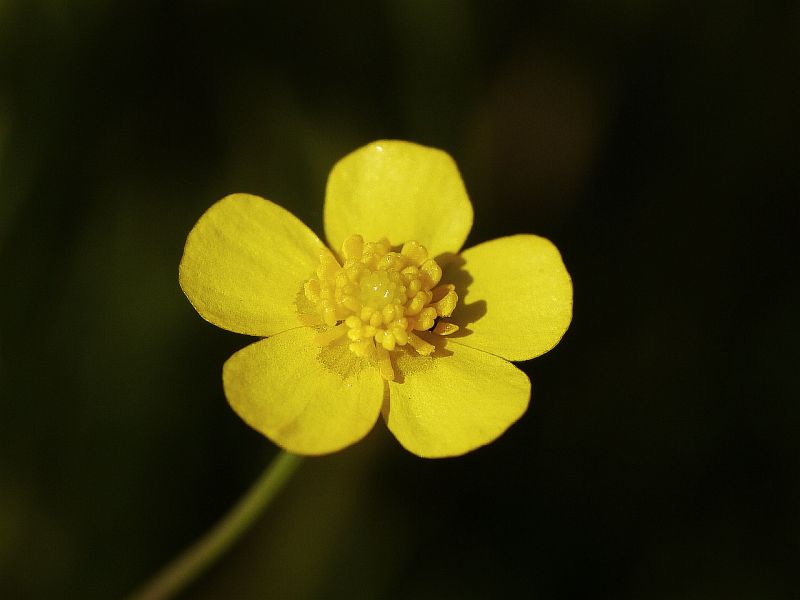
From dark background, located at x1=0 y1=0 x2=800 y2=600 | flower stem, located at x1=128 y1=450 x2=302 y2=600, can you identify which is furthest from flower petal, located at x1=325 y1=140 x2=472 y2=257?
dark background, located at x1=0 y1=0 x2=800 y2=600

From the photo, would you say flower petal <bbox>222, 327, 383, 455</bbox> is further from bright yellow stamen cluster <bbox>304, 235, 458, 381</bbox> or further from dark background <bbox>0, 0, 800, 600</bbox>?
dark background <bbox>0, 0, 800, 600</bbox>

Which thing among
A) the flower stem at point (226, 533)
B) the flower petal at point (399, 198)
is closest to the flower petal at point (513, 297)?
the flower petal at point (399, 198)

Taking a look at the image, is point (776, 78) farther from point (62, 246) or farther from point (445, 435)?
point (62, 246)

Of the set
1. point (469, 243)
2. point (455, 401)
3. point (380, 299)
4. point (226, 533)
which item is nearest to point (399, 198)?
point (380, 299)

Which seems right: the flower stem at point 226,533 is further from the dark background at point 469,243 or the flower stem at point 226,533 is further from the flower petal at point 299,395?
the dark background at point 469,243

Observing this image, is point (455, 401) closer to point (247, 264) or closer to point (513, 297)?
point (513, 297)

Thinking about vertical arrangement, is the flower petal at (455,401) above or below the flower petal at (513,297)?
below
